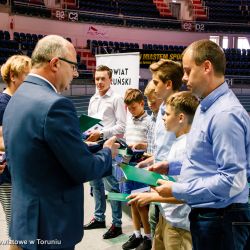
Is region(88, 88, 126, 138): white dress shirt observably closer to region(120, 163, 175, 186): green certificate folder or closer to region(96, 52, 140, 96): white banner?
region(96, 52, 140, 96): white banner

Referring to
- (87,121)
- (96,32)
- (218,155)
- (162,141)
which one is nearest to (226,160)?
(218,155)

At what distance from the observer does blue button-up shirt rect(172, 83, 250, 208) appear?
1.44 metres

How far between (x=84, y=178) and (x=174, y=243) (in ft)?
3.10

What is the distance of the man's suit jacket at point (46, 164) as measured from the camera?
146 cm

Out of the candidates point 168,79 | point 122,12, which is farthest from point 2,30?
point 168,79

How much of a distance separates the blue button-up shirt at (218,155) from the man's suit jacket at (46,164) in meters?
0.38

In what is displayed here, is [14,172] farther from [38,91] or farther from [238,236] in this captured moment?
[238,236]

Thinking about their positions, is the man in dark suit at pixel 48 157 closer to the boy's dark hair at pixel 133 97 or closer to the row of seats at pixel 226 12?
the boy's dark hair at pixel 133 97

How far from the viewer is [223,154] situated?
4.74 ft

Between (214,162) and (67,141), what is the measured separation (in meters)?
0.58

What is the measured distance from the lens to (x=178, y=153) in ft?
7.00

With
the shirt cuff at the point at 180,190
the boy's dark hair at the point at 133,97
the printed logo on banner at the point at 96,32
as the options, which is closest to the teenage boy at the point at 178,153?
the shirt cuff at the point at 180,190

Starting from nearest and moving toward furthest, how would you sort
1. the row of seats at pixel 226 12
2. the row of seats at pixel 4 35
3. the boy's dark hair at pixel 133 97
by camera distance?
the boy's dark hair at pixel 133 97, the row of seats at pixel 4 35, the row of seats at pixel 226 12

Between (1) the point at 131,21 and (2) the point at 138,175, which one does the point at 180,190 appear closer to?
(2) the point at 138,175
